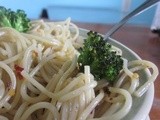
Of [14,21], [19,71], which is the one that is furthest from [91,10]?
[19,71]

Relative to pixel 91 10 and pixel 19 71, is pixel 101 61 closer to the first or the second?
pixel 19 71

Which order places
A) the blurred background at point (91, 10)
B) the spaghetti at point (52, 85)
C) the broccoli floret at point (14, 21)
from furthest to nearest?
the blurred background at point (91, 10) → the broccoli floret at point (14, 21) → the spaghetti at point (52, 85)

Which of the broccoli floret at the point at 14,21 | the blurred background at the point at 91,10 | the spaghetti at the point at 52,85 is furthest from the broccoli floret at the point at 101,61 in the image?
the blurred background at the point at 91,10

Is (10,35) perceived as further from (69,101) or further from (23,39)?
(69,101)

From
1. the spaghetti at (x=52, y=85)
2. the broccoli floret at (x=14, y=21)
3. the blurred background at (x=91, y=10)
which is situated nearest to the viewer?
the spaghetti at (x=52, y=85)

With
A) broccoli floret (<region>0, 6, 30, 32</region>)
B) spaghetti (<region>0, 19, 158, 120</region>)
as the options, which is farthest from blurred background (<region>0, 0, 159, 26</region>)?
spaghetti (<region>0, 19, 158, 120</region>)

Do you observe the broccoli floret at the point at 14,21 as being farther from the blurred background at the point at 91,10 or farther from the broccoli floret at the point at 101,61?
the blurred background at the point at 91,10

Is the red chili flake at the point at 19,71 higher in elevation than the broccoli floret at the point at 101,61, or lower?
lower

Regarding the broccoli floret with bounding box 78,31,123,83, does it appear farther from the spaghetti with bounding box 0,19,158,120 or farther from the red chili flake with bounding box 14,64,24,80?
the red chili flake with bounding box 14,64,24,80

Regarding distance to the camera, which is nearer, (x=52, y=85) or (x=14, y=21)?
(x=52, y=85)

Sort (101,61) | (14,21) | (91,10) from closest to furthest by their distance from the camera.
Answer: (101,61)
(14,21)
(91,10)
